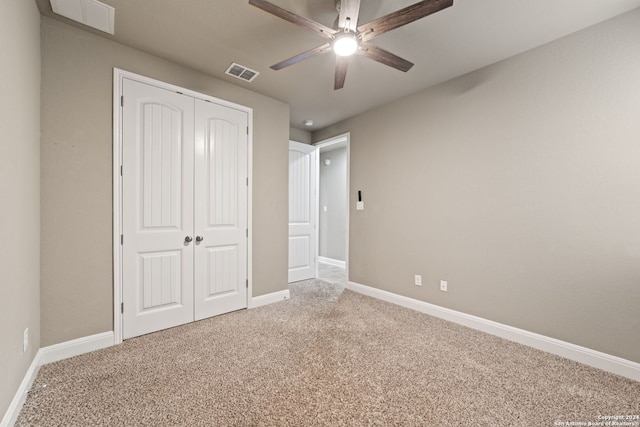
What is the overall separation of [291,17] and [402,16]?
0.67 meters

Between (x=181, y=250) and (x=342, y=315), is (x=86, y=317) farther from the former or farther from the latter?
(x=342, y=315)

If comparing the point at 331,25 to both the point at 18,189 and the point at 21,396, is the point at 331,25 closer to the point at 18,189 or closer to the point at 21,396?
the point at 18,189

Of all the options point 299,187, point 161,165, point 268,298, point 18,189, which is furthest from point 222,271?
point 299,187

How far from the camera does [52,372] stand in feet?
6.33

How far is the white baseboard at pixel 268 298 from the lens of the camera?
10.9 ft

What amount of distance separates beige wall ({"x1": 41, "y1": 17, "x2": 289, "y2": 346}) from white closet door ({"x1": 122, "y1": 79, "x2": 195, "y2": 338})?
5.8 inches

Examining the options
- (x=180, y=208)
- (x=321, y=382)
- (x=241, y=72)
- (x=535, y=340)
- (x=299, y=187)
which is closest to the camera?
(x=321, y=382)

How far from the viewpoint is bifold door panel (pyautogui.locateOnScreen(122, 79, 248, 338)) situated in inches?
97.3

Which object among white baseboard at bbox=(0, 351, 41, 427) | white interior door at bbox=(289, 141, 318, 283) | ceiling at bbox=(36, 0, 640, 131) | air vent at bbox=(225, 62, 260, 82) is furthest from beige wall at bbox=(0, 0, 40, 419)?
white interior door at bbox=(289, 141, 318, 283)

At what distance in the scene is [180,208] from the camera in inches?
108

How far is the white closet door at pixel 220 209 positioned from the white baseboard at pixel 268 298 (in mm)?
114

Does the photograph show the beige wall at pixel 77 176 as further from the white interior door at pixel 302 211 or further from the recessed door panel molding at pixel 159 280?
the white interior door at pixel 302 211

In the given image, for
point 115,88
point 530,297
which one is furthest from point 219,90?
point 530,297

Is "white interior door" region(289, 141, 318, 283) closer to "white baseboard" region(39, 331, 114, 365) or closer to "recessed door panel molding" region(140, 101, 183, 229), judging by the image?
"recessed door panel molding" region(140, 101, 183, 229)
